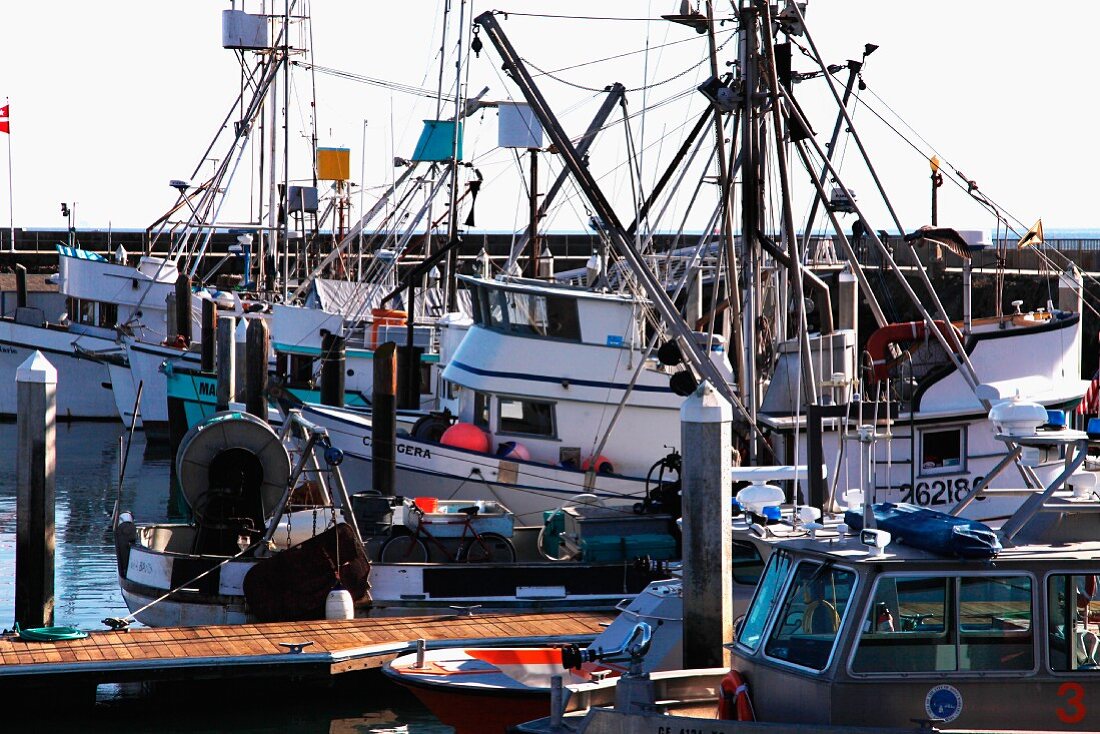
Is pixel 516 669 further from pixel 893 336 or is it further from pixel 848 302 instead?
pixel 848 302

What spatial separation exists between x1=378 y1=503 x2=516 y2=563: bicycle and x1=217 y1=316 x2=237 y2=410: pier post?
293 inches

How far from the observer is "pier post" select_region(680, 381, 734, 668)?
Result: 33.5ft

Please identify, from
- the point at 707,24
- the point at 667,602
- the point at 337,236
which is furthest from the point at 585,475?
the point at 337,236

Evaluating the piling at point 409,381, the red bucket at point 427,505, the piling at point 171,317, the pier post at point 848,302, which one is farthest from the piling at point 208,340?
the pier post at point 848,302

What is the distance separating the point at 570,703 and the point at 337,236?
3833 centimetres

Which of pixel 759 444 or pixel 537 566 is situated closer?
pixel 537 566

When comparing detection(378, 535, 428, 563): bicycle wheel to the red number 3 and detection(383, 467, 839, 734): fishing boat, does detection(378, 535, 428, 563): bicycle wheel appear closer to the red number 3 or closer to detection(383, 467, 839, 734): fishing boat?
detection(383, 467, 839, 734): fishing boat

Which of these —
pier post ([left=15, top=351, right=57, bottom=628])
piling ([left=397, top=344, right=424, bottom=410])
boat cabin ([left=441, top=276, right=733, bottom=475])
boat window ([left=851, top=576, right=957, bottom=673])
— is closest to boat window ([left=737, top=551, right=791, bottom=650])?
boat window ([left=851, top=576, right=957, bottom=673])

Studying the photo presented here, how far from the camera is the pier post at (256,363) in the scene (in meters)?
22.6

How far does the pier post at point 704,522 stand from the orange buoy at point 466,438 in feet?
33.8

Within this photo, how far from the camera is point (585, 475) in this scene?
19594 millimetres

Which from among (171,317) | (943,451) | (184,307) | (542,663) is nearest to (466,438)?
(943,451)

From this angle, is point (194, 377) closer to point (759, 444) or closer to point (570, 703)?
point (759, 444)

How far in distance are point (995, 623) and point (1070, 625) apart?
1.31 feet
